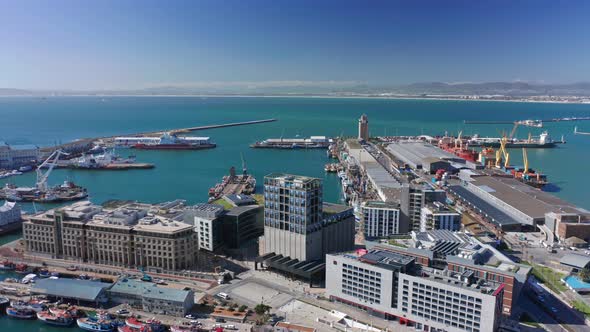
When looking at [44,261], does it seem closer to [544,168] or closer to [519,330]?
[519,330]

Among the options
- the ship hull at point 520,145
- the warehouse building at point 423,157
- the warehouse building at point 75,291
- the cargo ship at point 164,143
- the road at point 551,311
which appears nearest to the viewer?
the road at point 551,311

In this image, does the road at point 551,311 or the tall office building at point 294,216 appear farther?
the tall office building at point 294,216

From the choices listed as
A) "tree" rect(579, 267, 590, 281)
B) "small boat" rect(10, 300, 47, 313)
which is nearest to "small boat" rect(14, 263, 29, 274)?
"small boat" rect(10, 300, 47, 313)

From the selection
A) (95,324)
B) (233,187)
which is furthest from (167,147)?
(95,324)

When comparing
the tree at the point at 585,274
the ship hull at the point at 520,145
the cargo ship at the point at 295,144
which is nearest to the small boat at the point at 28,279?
the tree at the point at 585,274

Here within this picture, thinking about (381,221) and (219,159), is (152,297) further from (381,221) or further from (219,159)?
(219,159)

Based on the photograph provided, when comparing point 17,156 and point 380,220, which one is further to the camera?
point 17,156

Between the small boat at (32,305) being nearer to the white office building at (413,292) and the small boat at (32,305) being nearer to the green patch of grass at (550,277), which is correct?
the white office building at (413,292)
